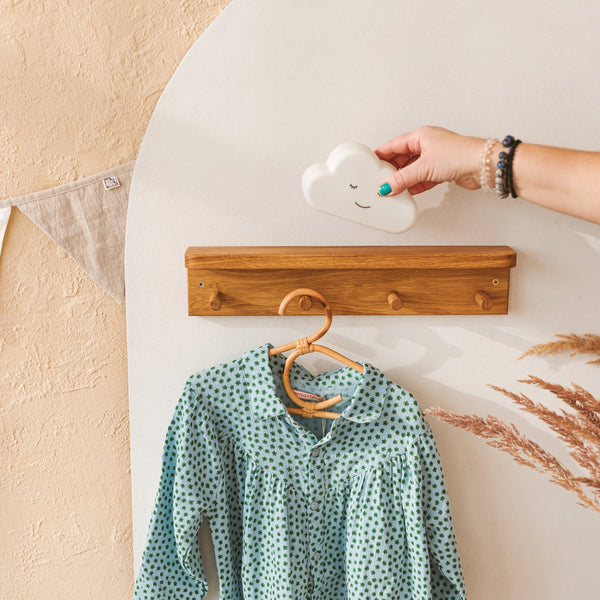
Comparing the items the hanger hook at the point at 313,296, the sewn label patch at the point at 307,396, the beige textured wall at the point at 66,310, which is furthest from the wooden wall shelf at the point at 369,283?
the beige textured wall at the point at 66,310

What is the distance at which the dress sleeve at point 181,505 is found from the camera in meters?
0.87

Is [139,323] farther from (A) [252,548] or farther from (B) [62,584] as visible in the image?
(B) [62,584]

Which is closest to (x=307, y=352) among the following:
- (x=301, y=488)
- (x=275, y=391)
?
(x=275, y=391)

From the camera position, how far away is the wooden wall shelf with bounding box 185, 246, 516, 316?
86 cm

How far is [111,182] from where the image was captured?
967 millimetres

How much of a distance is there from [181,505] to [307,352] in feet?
0.99

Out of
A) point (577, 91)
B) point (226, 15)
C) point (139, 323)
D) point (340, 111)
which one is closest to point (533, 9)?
point (577, 91)

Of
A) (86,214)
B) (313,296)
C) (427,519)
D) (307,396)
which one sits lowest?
(427,519)

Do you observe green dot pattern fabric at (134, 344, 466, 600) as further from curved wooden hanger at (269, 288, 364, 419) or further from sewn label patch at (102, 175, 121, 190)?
sewn label patch at (102, 175, 121, 190)

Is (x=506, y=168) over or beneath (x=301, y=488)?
over

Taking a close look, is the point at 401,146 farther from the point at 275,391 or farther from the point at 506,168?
the point at 275,391

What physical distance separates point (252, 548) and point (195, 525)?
4.0 inches

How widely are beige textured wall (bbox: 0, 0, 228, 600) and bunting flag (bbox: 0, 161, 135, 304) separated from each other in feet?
0.07

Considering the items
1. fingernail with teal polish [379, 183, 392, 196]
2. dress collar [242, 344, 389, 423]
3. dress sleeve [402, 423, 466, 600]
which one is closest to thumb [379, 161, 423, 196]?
fingernail with teal polish [379, 183, 392, 196]
